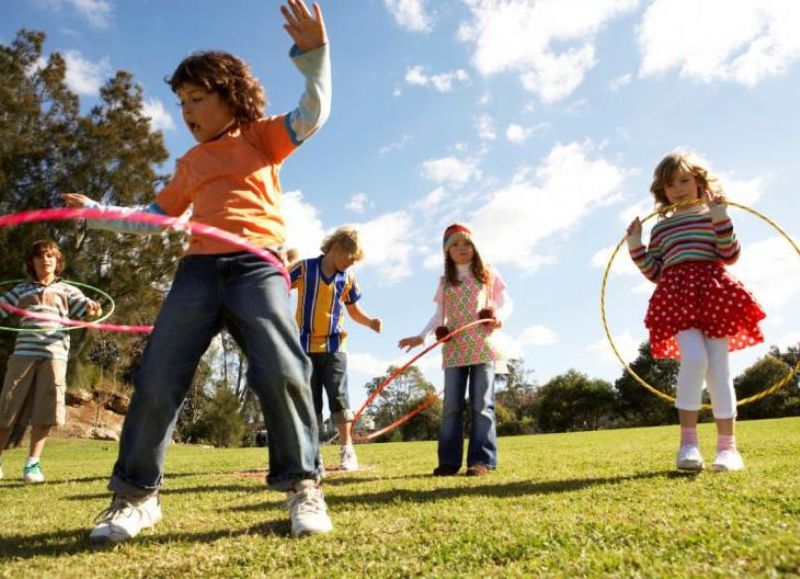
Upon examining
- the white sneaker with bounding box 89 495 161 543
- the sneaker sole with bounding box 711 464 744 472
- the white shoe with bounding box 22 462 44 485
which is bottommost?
the white shoe with bounding box 22 462 44 485

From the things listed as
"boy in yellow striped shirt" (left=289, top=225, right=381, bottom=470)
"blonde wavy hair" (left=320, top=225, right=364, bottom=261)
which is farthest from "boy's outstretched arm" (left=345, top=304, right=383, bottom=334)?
"blonde wavy hair" (left=320, top=225, right=364, bottom=261)

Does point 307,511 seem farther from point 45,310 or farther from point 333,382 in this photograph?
point 45,310

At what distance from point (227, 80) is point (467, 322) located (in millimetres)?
3352

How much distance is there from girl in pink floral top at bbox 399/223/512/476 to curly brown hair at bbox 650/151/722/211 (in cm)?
175

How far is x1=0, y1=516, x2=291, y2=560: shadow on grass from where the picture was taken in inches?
107

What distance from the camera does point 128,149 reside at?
907 inches

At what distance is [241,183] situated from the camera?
3.24 metres

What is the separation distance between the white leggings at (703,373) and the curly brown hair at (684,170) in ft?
3.49

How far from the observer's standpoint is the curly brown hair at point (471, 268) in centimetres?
612

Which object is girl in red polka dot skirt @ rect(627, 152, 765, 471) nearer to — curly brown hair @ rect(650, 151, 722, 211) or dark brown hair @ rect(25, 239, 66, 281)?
curly brown hair @ rect(650, 151, 722, 211)

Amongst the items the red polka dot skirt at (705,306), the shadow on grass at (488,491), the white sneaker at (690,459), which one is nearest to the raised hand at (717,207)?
the red polka dot skirt at (705,306)

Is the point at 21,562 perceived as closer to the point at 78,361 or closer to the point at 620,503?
the point at 620,503

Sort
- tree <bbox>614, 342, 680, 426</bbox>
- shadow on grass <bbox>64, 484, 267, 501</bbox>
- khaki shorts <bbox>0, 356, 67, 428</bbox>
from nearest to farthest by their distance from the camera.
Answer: shadow on grass <bbox>64, 484, 267, 501</bbox>, khaki shorts <bbox>0, 356, 67, 428</bbox>, tree <bbox>614, 342, 680, 426</bbox>

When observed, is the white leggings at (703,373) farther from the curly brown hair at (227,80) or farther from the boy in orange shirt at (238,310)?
the curly brown hair at (227,80)
